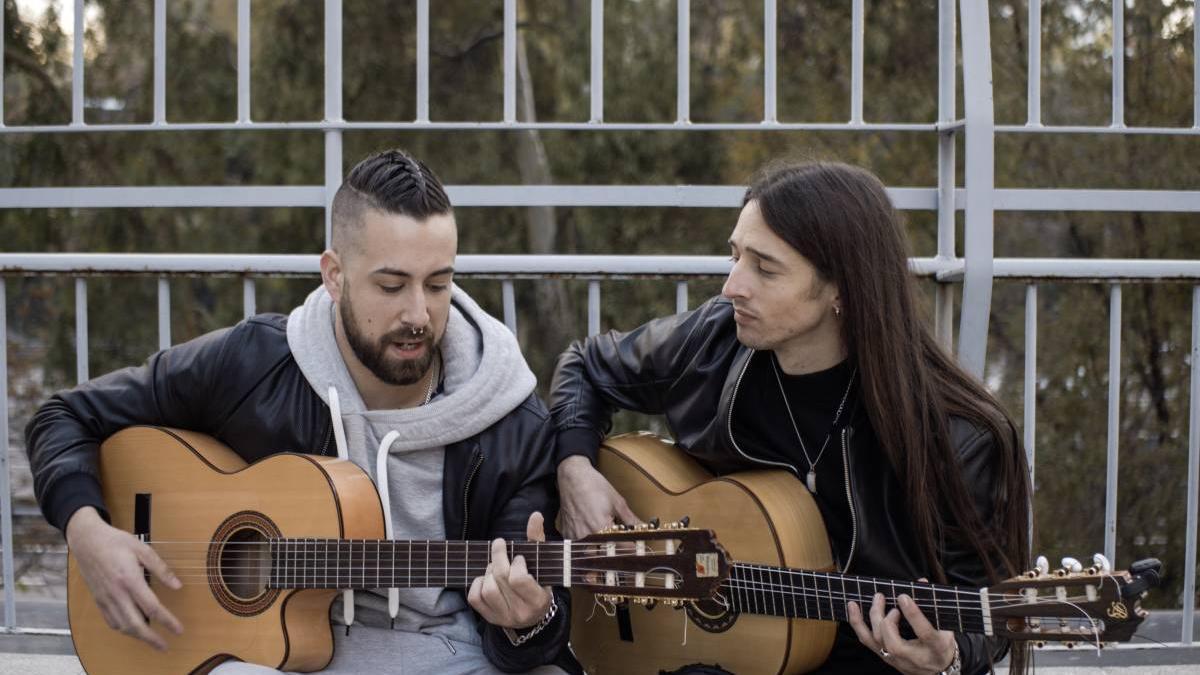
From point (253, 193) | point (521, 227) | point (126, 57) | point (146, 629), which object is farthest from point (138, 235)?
point (146, 629)

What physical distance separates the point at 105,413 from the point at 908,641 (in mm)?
1817

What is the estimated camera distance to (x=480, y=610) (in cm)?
267

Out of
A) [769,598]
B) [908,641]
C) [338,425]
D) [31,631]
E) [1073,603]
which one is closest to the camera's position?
[1073,603]

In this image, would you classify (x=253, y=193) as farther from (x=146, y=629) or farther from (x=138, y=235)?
(x=138, y=235)

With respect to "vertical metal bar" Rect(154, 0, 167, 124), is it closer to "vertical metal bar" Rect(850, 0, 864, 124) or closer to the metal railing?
the metal railing

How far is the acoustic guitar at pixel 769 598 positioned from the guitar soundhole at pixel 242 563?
2.32 ft

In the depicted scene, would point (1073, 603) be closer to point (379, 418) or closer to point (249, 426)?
point (379, 418)

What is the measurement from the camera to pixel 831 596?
262cm

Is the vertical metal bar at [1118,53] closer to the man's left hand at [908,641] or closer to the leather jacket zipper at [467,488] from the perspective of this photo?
the man's left hand at [908,641]

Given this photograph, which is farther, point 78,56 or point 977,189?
point 78,56

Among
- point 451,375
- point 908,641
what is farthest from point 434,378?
point 908,641

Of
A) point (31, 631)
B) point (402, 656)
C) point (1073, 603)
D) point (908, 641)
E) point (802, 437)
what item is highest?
point (802, 437)

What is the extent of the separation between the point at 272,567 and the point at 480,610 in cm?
46

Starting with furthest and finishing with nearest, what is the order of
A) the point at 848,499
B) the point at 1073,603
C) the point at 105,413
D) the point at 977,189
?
the point at 977,189
the point at 105,413
the point at 848,499
the point at 1073,603
